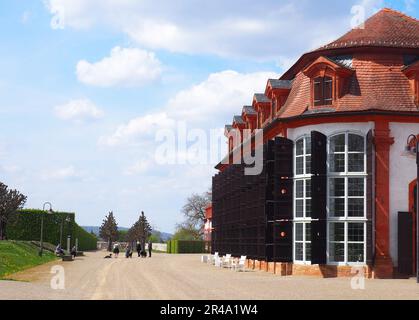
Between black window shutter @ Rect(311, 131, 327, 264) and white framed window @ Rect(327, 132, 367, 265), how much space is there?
0.38 metres

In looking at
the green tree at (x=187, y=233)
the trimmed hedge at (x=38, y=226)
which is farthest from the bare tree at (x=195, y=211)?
the trimmed hedge at (x=38, y=226)

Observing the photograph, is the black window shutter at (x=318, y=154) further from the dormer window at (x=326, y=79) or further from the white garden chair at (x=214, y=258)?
the white garden chair at (x=214, y=258)

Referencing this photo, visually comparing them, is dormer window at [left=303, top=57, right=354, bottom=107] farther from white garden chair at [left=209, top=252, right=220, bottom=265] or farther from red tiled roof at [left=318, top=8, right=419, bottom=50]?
white garden chair at [left=209, top=252, right=220, bottom=265]

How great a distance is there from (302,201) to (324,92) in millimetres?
5370

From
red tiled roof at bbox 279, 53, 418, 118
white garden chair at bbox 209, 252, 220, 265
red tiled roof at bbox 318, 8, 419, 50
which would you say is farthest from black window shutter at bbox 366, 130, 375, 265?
white garden chair at bbox 209, 252, 220, 265

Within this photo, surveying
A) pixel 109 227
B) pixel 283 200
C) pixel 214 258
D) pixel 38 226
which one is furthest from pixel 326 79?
pixel 109 227

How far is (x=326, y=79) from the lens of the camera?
32.8 metres

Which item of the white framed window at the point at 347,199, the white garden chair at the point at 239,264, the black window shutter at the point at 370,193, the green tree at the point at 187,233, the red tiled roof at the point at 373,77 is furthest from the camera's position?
the green tree at the point at 187,233

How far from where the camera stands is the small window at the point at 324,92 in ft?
107

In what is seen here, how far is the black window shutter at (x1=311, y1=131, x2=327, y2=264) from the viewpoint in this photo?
31297 mm

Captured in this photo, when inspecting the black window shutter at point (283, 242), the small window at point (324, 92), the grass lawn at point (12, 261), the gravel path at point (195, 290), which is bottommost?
the gravel path at point (195, 290)

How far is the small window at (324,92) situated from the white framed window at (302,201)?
6.08ft
